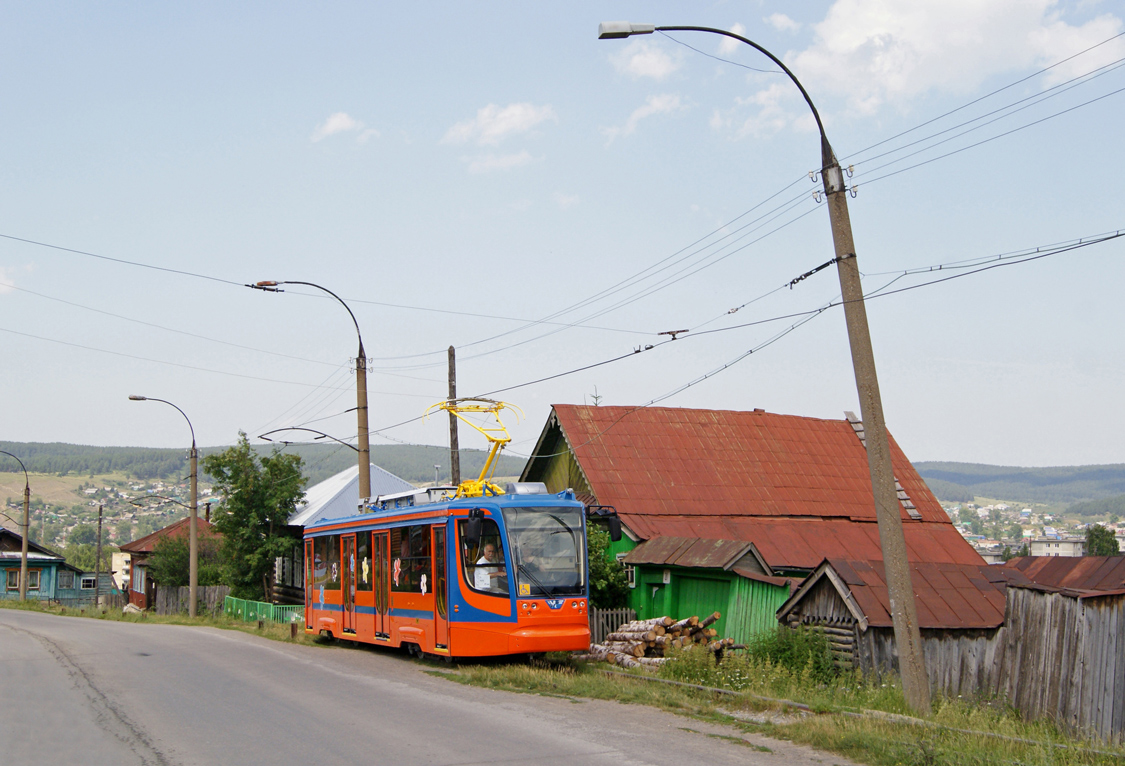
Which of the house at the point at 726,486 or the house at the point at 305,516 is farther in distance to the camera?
the house at the point at 305,516

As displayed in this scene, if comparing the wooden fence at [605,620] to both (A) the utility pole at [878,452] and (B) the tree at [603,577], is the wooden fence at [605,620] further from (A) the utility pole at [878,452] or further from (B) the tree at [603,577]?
(A) the utility pole at [878,452]

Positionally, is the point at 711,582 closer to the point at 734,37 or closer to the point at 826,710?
the point at 826,710

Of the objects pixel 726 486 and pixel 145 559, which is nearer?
pixel 726 486

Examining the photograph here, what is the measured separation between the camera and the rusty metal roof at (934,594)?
15.0 metres

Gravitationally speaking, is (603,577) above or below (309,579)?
below

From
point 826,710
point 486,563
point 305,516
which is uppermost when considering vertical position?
point 305,516

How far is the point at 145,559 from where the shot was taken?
2518 inches

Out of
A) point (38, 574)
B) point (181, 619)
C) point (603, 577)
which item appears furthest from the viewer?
point (38, 574)

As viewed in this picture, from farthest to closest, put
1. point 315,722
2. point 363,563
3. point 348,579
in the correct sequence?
point 348,579, point 363,563, point 315,722

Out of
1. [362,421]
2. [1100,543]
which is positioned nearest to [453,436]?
[362,421]

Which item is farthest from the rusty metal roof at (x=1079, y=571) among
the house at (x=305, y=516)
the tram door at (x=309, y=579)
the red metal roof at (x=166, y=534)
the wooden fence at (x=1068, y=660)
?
the red metal roof at (x=166, y=534)

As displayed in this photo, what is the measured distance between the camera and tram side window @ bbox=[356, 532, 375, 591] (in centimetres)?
2031

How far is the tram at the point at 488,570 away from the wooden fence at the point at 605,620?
204 inches

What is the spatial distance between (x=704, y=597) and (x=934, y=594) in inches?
295
